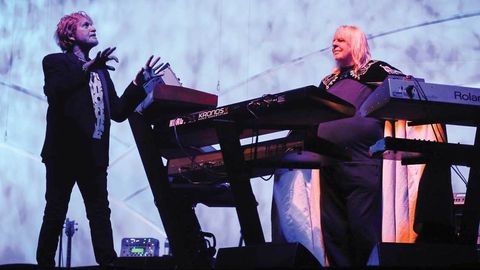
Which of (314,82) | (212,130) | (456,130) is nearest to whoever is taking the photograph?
(212,130)

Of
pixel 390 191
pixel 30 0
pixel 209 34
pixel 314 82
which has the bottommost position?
pixel 390 191

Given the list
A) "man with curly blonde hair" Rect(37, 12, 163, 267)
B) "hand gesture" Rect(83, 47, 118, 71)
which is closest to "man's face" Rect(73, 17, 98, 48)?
"man with curly blonde hair" Rect(37, 12, 163, 267)

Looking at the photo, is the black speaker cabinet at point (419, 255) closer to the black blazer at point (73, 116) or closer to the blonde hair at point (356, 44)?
the blonde hair at point (356, 44)

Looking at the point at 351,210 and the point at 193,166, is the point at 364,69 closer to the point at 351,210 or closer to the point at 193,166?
the point at 351,210

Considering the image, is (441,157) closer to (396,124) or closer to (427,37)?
(396,124)

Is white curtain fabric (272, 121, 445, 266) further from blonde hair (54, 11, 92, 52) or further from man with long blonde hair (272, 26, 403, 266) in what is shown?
blonde hair (54, 11, 92, 52)

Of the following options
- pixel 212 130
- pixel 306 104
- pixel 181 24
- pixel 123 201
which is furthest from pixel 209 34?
pixel 306 104

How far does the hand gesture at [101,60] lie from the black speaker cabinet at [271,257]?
903 mm

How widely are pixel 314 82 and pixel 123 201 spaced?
1.74 m

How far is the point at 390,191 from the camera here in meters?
3.31

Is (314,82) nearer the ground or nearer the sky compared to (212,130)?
nearer the sky

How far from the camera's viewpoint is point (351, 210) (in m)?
2.85

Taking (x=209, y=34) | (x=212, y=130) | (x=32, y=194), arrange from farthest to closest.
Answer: (x=32, y=194)
(x=209, y=34)
(x=212, y=130)

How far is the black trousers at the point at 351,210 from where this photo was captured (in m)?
2.82
